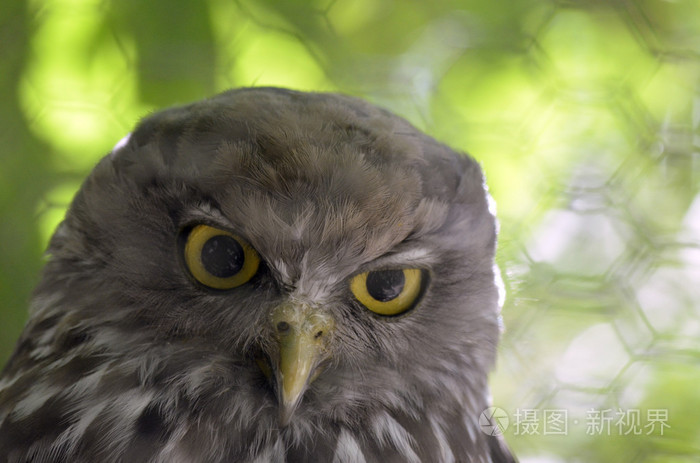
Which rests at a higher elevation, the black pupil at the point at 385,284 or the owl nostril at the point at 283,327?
the black pupil at the point at 385,284

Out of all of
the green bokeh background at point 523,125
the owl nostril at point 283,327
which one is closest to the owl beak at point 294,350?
the owl nostril at point 283,327

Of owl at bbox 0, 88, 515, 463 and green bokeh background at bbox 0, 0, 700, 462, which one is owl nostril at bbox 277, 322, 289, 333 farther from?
green bokeh background at bbox 0, 0, 700, 462

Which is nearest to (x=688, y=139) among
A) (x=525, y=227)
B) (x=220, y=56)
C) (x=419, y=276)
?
(x=525, y=227)

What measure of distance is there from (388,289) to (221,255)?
19cm

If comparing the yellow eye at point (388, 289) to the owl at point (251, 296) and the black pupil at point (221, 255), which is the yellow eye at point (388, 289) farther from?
the black pupil at point (221, 255)

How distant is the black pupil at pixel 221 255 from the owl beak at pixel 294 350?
0.07 meters

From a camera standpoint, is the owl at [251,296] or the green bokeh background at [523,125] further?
the green bokeh background at [523,125]

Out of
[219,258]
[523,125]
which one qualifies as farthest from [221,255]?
[523,125]

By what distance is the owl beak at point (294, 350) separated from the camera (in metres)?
0.62

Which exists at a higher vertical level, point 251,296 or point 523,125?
point 523,125

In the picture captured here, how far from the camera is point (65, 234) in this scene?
2.61 ft

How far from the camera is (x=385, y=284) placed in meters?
0.71

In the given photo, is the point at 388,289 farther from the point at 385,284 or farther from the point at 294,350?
the point at 294,350

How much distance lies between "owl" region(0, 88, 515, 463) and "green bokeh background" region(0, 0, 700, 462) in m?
0.17
